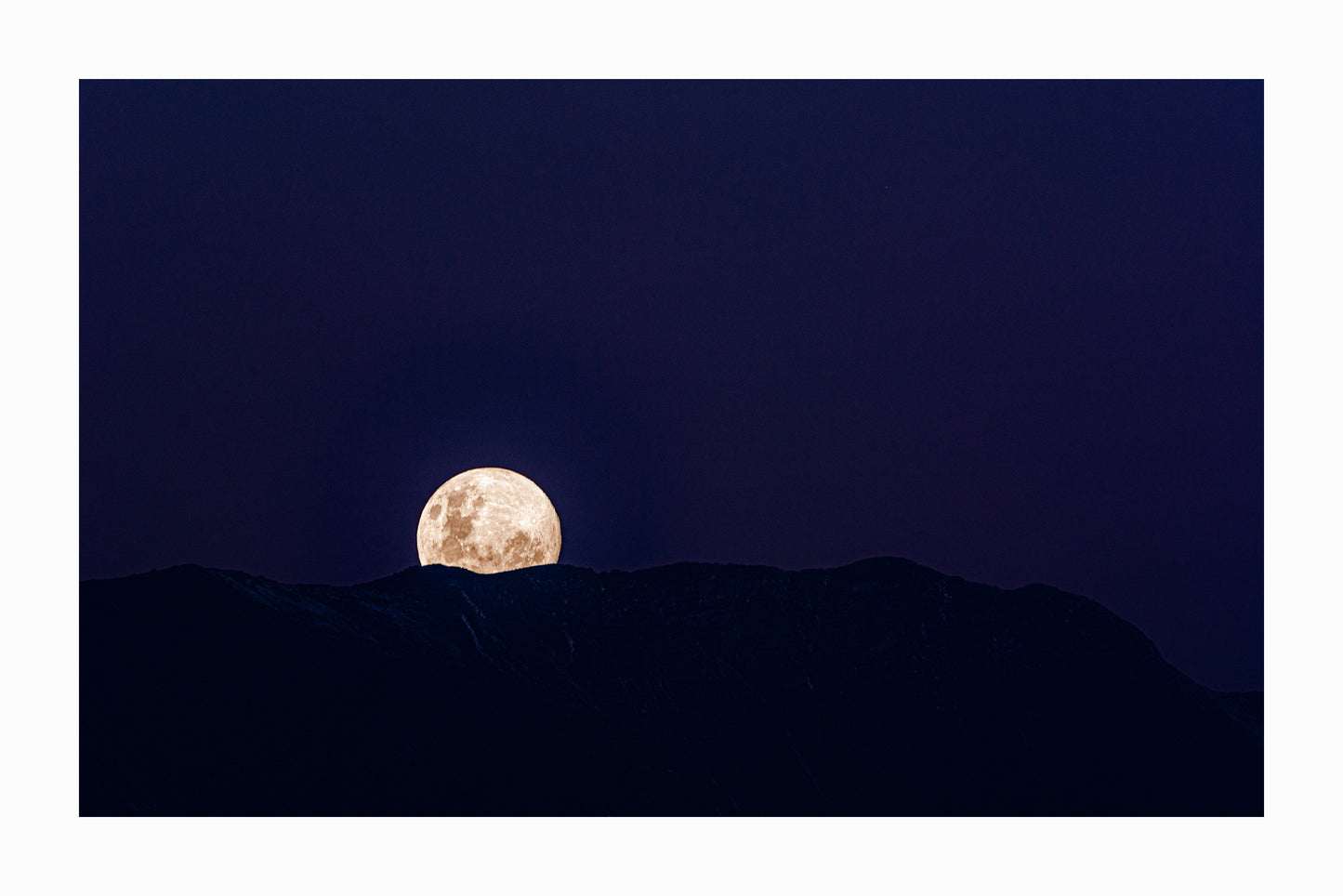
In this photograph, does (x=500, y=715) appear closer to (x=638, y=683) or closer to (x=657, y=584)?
(x=638, y=683)

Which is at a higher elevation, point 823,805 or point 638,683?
point 638,683

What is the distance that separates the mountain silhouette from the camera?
34.1 ft

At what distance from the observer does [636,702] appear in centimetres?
1149

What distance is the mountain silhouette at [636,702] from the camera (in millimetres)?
10391

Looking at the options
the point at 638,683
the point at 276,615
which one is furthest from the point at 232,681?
the point at 638,683

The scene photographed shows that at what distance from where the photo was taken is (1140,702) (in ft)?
40.5

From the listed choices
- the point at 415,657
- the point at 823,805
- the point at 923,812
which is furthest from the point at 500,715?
the point at 923,812

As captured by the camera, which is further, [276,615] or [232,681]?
[276,615]

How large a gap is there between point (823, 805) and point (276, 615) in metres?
6.15

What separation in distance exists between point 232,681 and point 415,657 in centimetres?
181

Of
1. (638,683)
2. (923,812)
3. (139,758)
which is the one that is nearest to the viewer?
Result: (139,758)

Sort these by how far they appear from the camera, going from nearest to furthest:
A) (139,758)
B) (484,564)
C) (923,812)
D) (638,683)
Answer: (139,758) < (923,812) < (638,683) < (484,564)

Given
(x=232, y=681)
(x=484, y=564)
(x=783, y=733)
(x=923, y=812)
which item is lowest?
(x=923, y=812)

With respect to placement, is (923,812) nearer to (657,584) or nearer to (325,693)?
(657,584)
